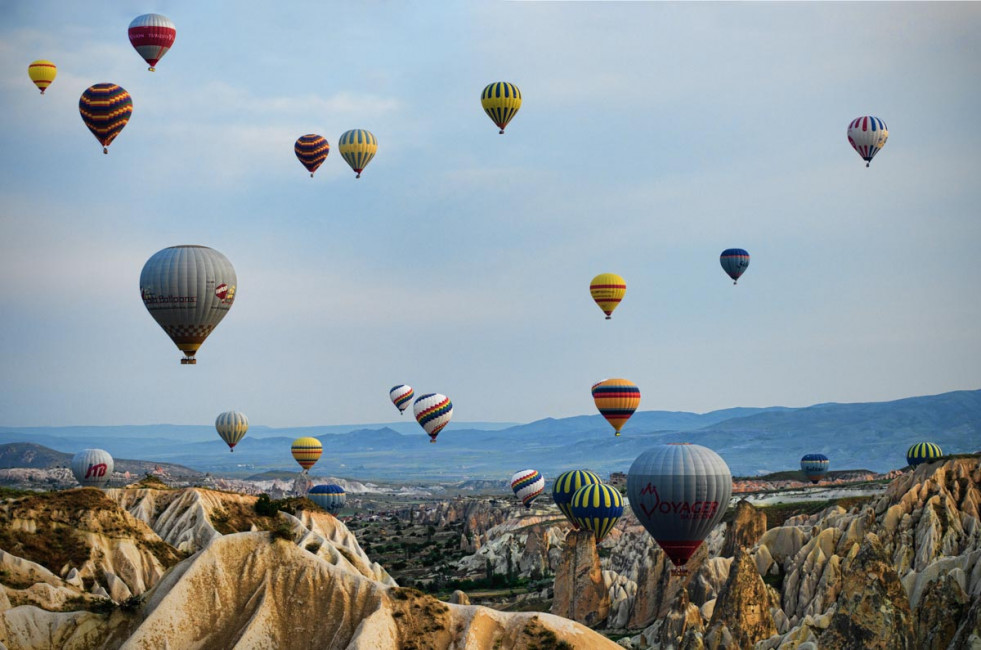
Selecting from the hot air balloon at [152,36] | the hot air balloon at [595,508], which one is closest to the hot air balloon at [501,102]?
the hot air balloon at [152,36]

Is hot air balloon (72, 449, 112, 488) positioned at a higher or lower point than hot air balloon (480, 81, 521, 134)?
lower

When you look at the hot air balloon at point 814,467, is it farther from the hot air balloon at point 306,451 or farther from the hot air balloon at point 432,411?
the hot air balloon at point 306,451

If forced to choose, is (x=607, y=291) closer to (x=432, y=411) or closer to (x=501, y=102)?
(x=501, y=102)

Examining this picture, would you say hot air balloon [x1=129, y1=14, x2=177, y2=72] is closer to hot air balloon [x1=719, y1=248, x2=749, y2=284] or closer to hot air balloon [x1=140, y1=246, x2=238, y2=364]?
hot air balloon [x1=140, y1=246, x2=238, y2=364]

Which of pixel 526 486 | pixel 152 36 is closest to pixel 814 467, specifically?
pixel 526 486

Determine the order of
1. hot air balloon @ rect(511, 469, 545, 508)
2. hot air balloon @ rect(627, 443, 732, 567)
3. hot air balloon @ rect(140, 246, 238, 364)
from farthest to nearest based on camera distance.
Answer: hot air balloon @ rect(511, 469, 545, 508) < hot air balloon @ rect(140, 246, 238, 364) < hot air balloon @ rect(627, 443, 732, 567)

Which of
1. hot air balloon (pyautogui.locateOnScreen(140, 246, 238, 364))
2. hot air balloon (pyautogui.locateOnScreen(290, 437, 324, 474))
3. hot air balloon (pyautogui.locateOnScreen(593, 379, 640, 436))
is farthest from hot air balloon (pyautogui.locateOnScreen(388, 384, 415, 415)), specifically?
hot air balloon (pyautogui.locateOnScreen(140, 246, 238, 364))
